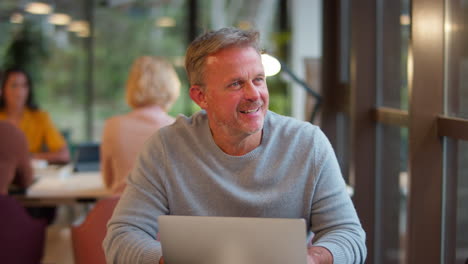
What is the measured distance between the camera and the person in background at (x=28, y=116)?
5.29 metres

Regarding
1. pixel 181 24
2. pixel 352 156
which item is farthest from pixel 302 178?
pixel 181 24

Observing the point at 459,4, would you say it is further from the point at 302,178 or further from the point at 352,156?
the point at 352,156

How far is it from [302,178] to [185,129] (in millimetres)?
445

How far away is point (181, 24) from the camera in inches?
347

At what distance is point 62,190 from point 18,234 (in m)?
0.42

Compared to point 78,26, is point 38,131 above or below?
below

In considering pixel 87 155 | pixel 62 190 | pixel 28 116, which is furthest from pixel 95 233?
pixel 28 116

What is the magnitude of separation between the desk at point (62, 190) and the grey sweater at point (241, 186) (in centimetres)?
180

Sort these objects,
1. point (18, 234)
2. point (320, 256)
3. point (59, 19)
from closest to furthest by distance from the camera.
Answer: point (320, 256) → point (18, 234) → point (59, 19)

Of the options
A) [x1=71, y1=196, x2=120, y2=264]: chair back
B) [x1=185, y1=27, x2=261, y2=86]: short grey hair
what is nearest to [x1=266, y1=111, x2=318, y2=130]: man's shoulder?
[x1=185, y1=27, x2=261, y2=86]: short grey hair

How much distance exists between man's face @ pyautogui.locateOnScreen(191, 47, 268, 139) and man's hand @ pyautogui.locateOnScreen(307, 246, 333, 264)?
0.41 metres

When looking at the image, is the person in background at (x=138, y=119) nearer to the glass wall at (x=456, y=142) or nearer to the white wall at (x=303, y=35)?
the glass wall at (x=456, y=142)

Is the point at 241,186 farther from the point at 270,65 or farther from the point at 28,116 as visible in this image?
the point at 28,116

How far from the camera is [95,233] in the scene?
2.36 meters
